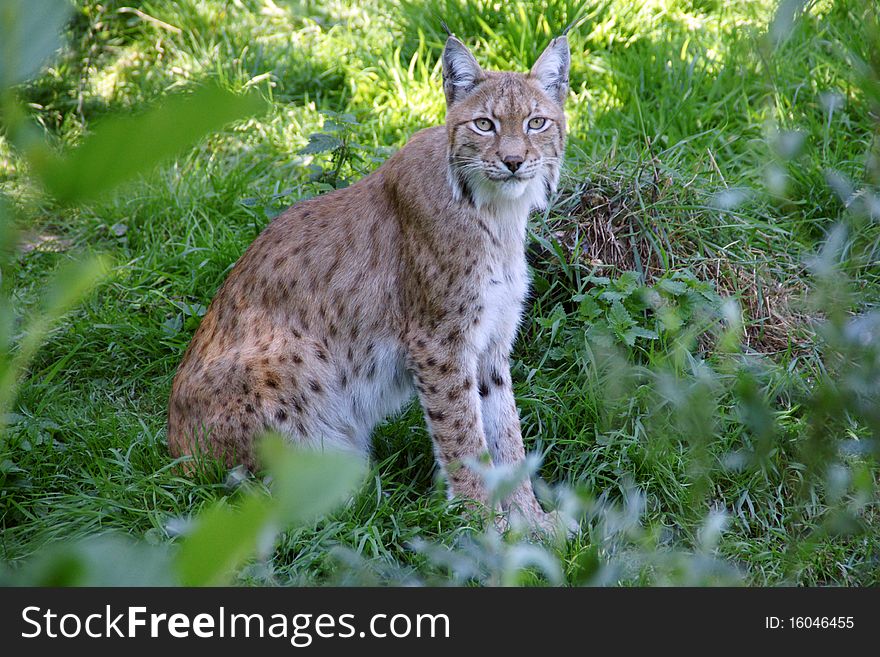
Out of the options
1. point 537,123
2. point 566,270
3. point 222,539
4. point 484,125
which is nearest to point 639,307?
point 566,270

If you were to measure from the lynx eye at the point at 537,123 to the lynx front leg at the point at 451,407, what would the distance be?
92 cm

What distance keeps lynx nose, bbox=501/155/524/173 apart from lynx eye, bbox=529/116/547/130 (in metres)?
0.21

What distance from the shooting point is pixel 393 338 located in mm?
4035

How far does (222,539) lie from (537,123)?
3.48 m

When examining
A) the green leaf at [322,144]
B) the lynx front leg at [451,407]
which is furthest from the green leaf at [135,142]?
the green leaf at [322,144]

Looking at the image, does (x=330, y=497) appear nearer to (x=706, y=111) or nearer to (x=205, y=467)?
(x=205, y=467)

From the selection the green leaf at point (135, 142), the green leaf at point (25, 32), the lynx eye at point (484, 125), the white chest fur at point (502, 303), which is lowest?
the white chest fur at point (502, 303)

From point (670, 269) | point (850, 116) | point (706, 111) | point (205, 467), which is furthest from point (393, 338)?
point (850, 116)

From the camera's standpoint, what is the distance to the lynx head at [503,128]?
12.5 feet

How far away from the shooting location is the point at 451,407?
392cm

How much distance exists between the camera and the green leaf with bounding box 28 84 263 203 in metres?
0.56

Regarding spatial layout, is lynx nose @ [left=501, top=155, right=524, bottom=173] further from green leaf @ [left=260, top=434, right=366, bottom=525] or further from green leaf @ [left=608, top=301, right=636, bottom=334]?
green leaf @ [left=260, top=434, right=366, bottom=525]

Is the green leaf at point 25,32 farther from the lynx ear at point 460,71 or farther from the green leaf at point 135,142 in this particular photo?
the lynx ear at point 460,71

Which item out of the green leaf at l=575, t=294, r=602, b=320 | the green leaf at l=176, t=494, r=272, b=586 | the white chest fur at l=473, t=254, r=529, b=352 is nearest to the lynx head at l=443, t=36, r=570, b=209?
the white chest fur at l=473, t=254, r=529, b=352
